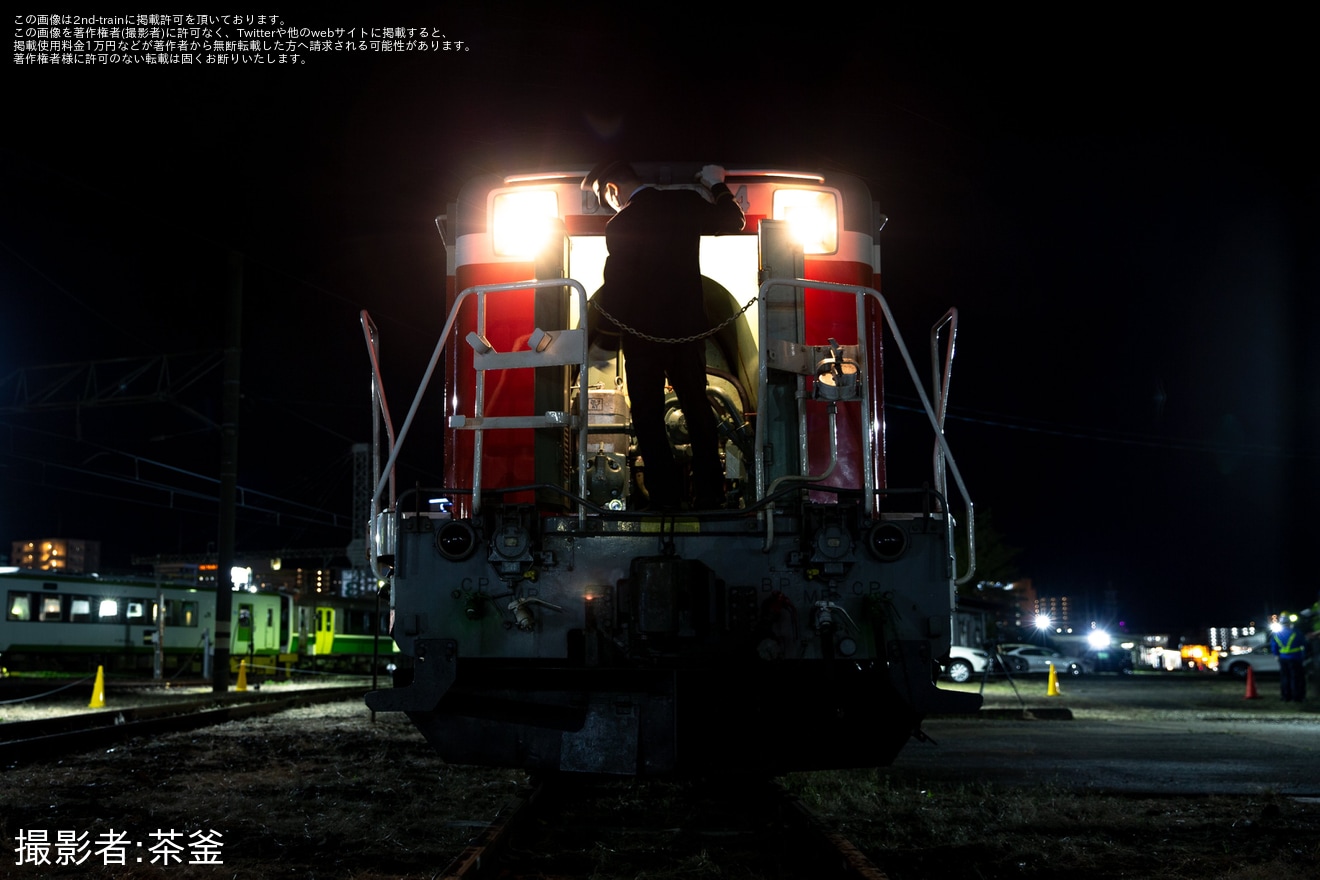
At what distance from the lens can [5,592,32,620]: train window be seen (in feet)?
96.6

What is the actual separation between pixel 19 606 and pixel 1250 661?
36.8 metres

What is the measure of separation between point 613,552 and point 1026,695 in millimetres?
21098

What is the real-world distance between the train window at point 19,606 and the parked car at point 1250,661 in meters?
36.5

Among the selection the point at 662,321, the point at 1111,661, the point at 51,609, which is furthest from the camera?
the point at 1111,661

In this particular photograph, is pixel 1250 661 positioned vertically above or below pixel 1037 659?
above

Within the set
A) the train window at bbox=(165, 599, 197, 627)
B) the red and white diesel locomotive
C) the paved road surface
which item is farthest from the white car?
the red and white diesel locomotive

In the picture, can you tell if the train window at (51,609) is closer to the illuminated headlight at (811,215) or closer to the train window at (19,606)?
the train window at (19,606)

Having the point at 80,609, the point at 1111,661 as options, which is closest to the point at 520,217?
the point at 80,609

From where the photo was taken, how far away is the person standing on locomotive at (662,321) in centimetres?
631

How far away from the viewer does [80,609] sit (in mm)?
31656

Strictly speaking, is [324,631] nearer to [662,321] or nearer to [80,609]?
[80,609]

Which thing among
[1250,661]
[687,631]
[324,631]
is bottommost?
[1250,661]

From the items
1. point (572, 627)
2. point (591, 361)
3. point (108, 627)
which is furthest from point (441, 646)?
point (108, 627)

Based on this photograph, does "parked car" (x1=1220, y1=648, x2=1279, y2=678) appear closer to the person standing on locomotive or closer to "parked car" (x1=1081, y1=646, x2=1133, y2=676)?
"parked car" (x1=1081, y1=646, x2=1133, y2=676)
